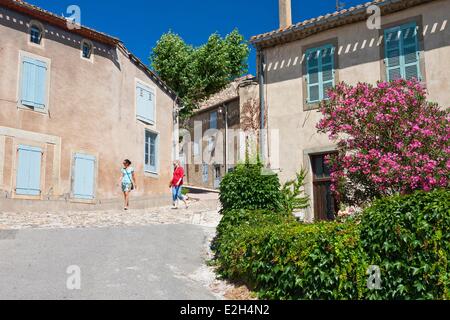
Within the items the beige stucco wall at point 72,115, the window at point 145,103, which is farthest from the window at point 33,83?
the window at point 145,103

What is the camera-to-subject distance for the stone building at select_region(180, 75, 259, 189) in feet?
89.4

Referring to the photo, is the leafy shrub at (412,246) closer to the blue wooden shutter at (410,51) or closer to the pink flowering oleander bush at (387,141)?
the pink flowering oleander bush at (387,141)

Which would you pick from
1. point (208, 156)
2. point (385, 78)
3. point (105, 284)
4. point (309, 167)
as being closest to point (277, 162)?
point (309, 167)

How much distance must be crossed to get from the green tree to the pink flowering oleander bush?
1652 cm

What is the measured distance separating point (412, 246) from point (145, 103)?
52.8 feet

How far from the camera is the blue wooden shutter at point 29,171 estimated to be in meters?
15.8

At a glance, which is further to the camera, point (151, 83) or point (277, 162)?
point (151, 83)

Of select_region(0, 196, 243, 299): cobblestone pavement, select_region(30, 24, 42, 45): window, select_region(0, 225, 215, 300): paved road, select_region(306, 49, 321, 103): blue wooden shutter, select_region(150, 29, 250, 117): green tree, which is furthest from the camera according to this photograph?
select_region(150, 29, 250, 117): green tree

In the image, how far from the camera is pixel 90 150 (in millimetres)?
17969

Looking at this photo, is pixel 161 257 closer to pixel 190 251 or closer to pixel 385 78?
pixel 190 251

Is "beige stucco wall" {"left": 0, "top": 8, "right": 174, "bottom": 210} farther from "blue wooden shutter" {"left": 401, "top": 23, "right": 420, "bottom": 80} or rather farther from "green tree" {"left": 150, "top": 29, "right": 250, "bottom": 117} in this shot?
"blue wooden shutter" {"left": 401, "top": 23, "right": 420, "bottom": 80}

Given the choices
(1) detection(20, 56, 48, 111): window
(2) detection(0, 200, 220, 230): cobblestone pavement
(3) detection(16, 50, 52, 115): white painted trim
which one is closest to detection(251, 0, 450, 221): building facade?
(2) detection(0, 200, 220, 230): cobblestone pavement

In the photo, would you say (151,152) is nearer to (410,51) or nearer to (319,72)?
(319,72)

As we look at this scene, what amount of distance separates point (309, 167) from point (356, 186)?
371 cm
